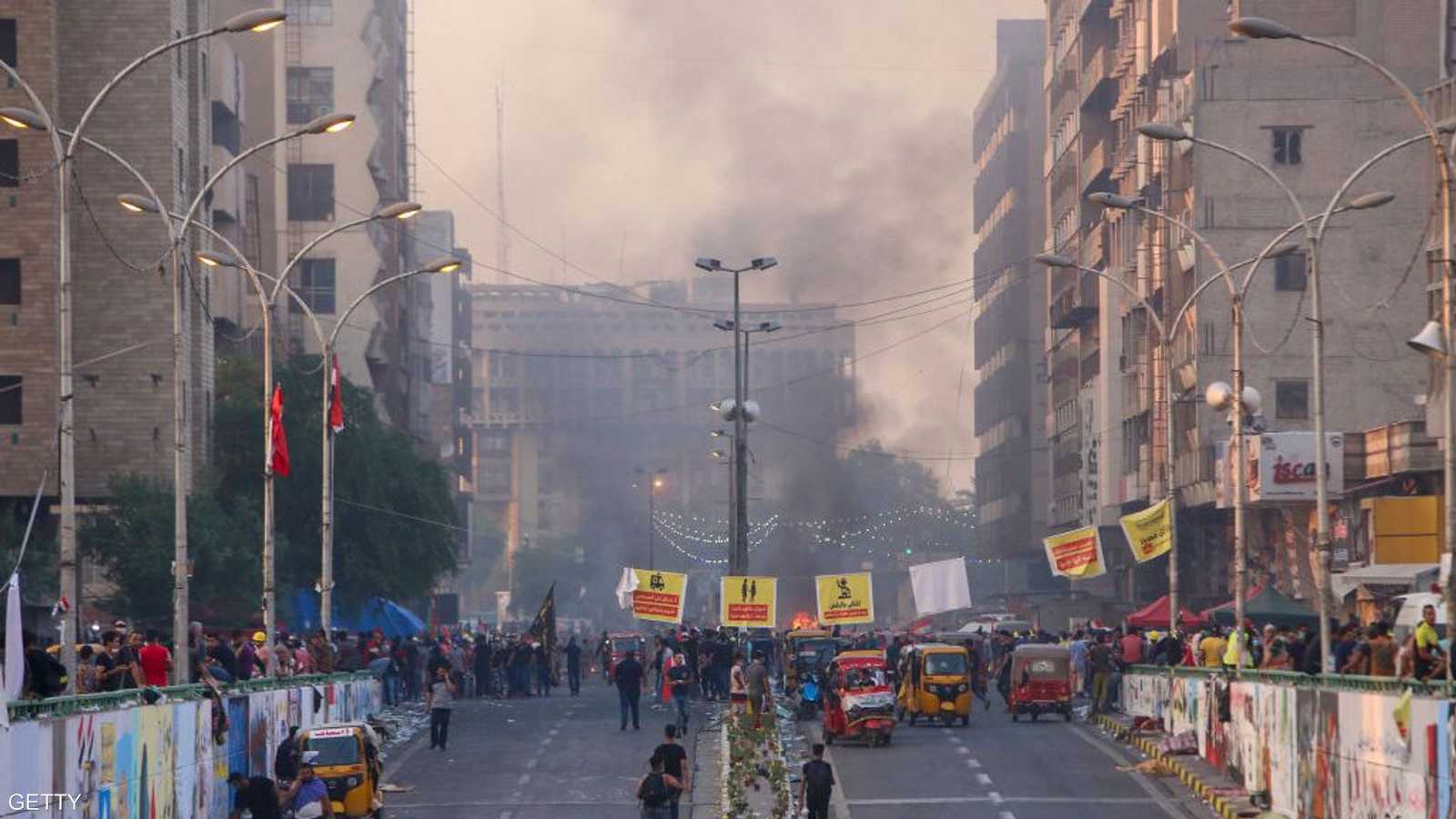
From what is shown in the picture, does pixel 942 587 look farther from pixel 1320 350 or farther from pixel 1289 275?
pixel 1320 350

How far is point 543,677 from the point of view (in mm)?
60844

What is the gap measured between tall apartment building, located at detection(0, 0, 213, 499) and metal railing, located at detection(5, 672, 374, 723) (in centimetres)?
2410

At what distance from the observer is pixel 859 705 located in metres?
40.9

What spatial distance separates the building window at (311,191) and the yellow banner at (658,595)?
147 feet

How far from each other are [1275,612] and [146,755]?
105ft

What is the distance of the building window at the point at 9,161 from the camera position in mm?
57688

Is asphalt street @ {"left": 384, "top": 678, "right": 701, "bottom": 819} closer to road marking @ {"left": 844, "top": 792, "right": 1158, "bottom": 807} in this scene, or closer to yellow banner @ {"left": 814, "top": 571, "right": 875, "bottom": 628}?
road marking @ {"left": 844, "top": 792, "right": 1158, "bottom": 807}

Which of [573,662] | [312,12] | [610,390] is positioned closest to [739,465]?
[573,662]

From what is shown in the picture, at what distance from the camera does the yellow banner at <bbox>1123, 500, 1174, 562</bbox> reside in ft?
154

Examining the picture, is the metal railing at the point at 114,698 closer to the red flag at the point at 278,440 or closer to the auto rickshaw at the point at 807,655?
the red flag at the point at 278,440

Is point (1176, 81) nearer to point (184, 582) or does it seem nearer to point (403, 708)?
point (403, 708)

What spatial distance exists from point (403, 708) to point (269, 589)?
14.9 meters

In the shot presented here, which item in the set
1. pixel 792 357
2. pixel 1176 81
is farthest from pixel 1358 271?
pixel 792 357

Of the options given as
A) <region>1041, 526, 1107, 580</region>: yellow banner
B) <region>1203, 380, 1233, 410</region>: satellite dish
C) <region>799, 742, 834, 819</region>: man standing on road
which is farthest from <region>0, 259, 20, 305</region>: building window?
<region>799, 742, 834, 819</region>: man standing on road
